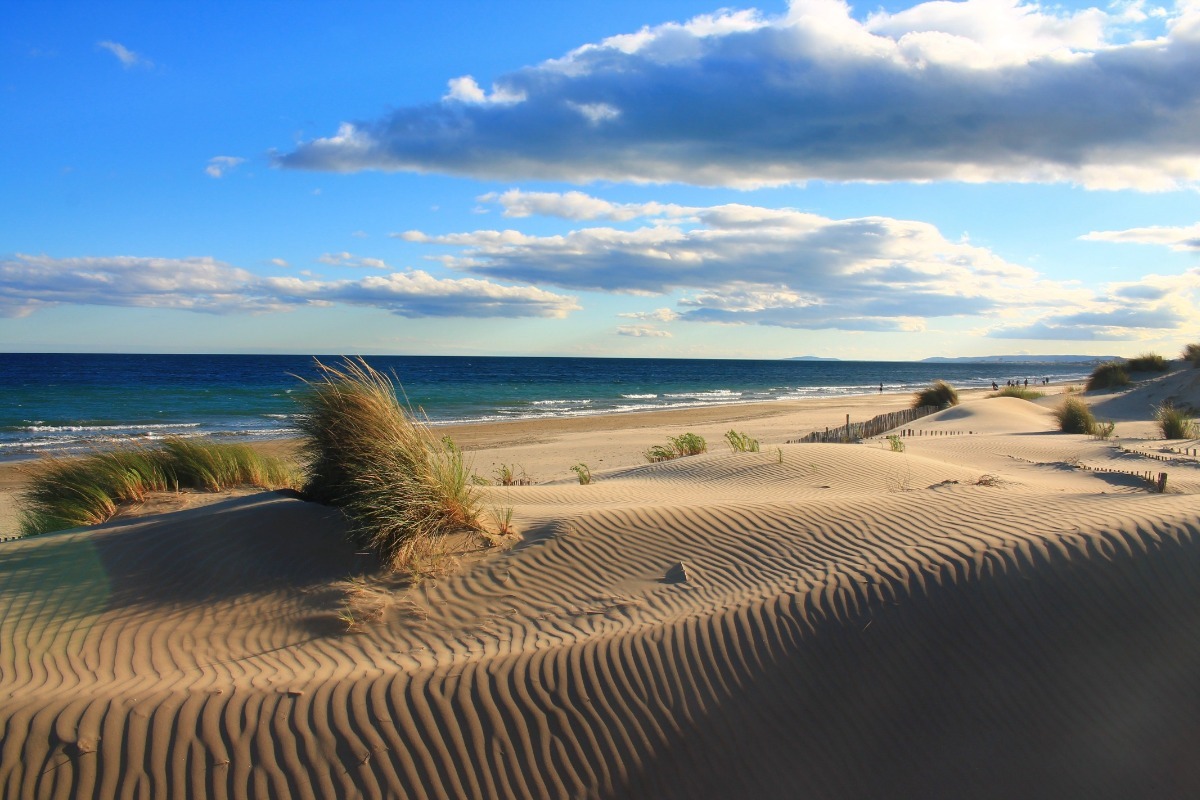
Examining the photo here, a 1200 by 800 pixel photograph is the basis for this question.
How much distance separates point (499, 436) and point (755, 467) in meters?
15.0

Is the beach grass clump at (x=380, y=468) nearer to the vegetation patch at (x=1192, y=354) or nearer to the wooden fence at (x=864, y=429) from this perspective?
the wooden fence at (x=864, y=429)

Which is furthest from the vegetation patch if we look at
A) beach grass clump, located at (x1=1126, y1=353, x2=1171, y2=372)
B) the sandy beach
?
the sandy beach

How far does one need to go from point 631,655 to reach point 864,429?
16231 mm

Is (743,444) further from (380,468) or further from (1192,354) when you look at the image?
(1192,354)

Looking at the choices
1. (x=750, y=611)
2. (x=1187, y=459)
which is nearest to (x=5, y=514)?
(x=750, y=611)

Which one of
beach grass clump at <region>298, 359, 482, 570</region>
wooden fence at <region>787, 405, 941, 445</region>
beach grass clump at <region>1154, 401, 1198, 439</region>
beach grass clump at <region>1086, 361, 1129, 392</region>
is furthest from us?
beach grass clump at <region>1086, 361, 1129, 392</region>

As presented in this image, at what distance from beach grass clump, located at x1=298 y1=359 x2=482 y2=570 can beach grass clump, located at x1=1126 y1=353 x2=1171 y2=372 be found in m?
36.5

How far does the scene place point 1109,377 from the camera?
33.2 metres

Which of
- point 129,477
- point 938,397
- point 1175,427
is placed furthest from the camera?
point 938,397

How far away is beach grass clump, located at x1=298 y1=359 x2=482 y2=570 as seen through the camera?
673 cm

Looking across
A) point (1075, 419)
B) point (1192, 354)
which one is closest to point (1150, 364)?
point (1192, 354)

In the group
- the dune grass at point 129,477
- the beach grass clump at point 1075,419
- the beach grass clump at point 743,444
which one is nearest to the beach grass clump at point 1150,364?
the beach grass clump at point 1075,419

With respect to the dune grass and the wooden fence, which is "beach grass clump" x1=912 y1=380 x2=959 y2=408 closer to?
the wooden fence

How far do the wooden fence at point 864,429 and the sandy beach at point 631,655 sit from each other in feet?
29.1
